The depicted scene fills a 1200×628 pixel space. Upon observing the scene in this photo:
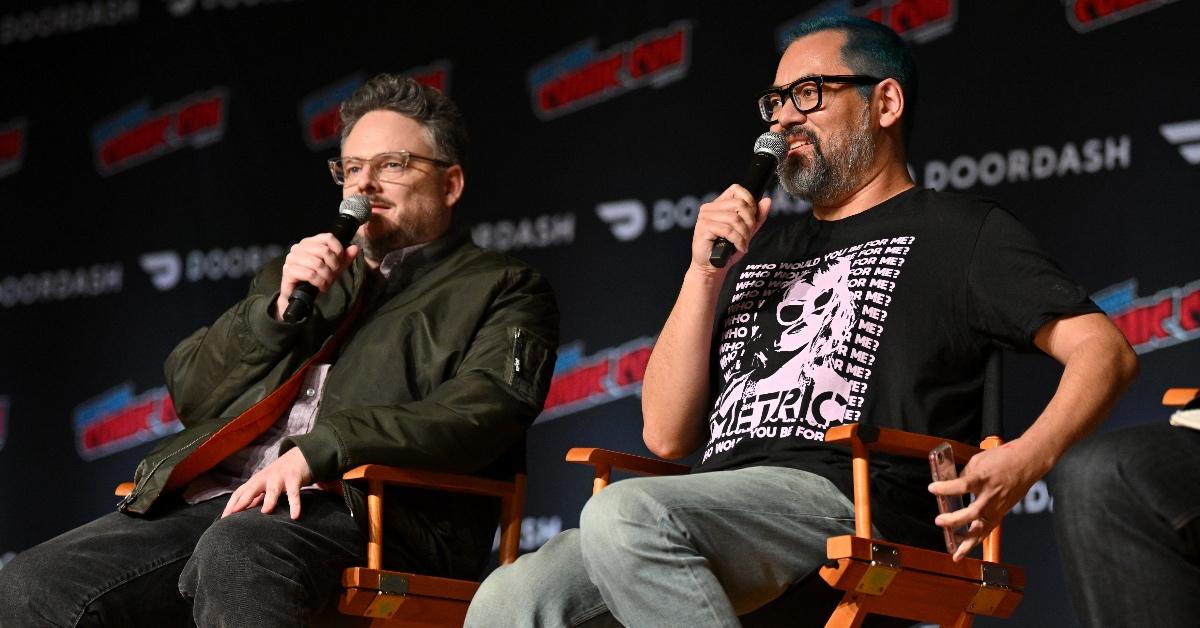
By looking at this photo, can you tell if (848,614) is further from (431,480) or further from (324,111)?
(324,111)

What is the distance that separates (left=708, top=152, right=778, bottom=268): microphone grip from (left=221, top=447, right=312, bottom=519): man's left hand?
800mm

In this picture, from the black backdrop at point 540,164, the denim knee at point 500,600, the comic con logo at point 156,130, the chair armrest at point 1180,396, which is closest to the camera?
the chair armrest at point 1180,396

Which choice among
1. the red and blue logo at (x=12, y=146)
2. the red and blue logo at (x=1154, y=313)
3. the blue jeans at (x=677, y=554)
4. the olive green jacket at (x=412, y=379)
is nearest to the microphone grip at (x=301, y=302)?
the olive green jacket at (x=412, y=379)

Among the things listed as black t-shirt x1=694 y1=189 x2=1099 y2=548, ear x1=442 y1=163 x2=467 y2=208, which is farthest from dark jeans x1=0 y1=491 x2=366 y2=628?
ear x1=442 y1=163 x2=467 y2=208

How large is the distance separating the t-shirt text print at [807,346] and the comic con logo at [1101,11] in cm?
134

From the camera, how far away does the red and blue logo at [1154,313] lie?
318 centimetres

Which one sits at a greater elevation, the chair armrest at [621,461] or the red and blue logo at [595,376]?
the chair armrest at [621,461]

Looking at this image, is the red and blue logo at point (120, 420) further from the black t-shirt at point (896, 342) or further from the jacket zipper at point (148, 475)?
the black t-shirt at point (896, 342)

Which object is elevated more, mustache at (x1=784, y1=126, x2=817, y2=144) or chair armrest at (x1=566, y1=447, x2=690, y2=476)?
mustache at (x1=784, y1=126, x2=817, y2=144)

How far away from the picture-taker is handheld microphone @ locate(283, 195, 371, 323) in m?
2.66

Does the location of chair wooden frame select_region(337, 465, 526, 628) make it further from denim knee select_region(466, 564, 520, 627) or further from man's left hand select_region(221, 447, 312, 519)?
denim knee select_region(466, 564, 520, 627)

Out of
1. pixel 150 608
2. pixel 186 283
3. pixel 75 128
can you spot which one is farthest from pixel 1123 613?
pixel 75 128

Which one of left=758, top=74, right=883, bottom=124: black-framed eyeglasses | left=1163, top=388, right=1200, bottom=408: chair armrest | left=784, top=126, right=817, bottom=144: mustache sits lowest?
left=1163, top=388, right=1200, bottom=408: chair armrest

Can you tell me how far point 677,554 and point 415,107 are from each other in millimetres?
1454
